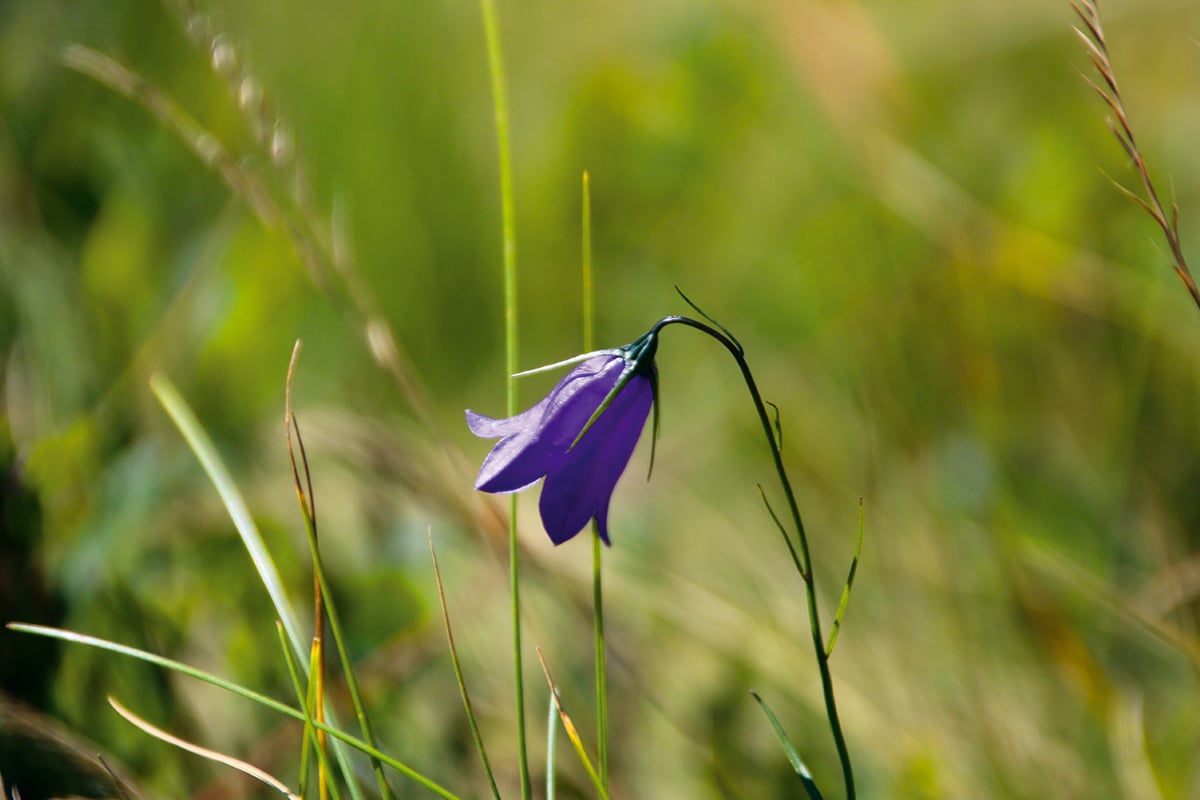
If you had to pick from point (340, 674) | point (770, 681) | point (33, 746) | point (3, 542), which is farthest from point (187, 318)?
point (770, 681)

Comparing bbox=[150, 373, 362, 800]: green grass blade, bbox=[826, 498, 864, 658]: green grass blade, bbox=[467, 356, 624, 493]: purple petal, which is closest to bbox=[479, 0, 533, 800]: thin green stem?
bbox=[467, 356, 624, 493]: purple petal

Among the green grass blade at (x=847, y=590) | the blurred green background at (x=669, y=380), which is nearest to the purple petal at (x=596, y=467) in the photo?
the green grass blade at (x=847, y=590)

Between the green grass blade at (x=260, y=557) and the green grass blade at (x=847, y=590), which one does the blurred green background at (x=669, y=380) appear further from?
the green grass blade at (x=847, y=590)

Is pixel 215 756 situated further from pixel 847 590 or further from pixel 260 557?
pixel 847 590

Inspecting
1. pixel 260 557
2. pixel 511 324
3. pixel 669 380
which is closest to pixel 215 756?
pixel 260 557

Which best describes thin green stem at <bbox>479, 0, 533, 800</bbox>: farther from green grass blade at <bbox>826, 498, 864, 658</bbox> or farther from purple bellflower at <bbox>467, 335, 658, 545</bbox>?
green grass blade at <bbox>826, 498, 864, 658</bbox>

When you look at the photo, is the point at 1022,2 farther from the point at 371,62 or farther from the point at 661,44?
the point at 371,62

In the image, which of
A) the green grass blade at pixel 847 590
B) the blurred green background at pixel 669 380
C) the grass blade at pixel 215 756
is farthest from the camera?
the blurred green background at pixel 669 380
